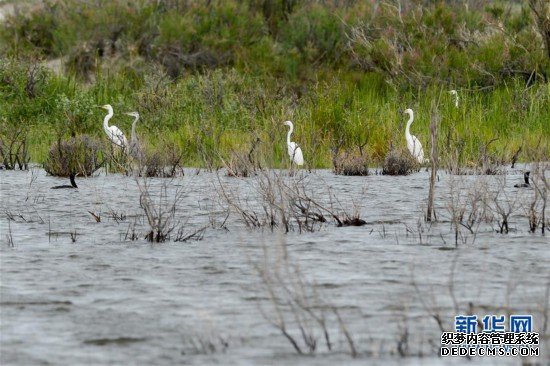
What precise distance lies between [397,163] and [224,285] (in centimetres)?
765

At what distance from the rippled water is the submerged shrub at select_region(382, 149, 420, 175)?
369 cm

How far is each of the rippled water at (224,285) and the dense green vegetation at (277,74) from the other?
3.93m

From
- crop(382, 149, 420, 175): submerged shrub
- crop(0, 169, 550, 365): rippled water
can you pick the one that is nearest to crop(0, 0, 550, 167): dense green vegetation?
crop(382, 149, 420, 175): submerged shrub

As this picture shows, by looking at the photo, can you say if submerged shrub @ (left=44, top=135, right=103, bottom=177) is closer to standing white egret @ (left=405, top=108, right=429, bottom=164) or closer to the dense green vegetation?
the dense green vegetation

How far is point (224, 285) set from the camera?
20.3 feet

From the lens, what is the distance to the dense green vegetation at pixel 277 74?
15.8m

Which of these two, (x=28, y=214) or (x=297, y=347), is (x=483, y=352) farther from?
(x=28, y=214)

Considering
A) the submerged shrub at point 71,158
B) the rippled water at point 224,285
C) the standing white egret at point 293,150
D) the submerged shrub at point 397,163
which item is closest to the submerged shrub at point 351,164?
the submerged shrub at point 397,163

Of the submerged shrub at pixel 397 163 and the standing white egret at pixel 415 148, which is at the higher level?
the standing white egret at pixel 415 148

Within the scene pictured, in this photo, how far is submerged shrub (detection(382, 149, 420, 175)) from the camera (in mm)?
13586

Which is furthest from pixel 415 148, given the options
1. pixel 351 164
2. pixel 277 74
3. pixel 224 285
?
pixel 224 285

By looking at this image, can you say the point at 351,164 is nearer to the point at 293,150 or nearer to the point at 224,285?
the point at 293,150

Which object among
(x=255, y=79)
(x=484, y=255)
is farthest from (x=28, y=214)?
(x=255, y=79)

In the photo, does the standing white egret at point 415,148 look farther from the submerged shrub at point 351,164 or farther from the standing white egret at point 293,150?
the standing white egret at point 293,150
